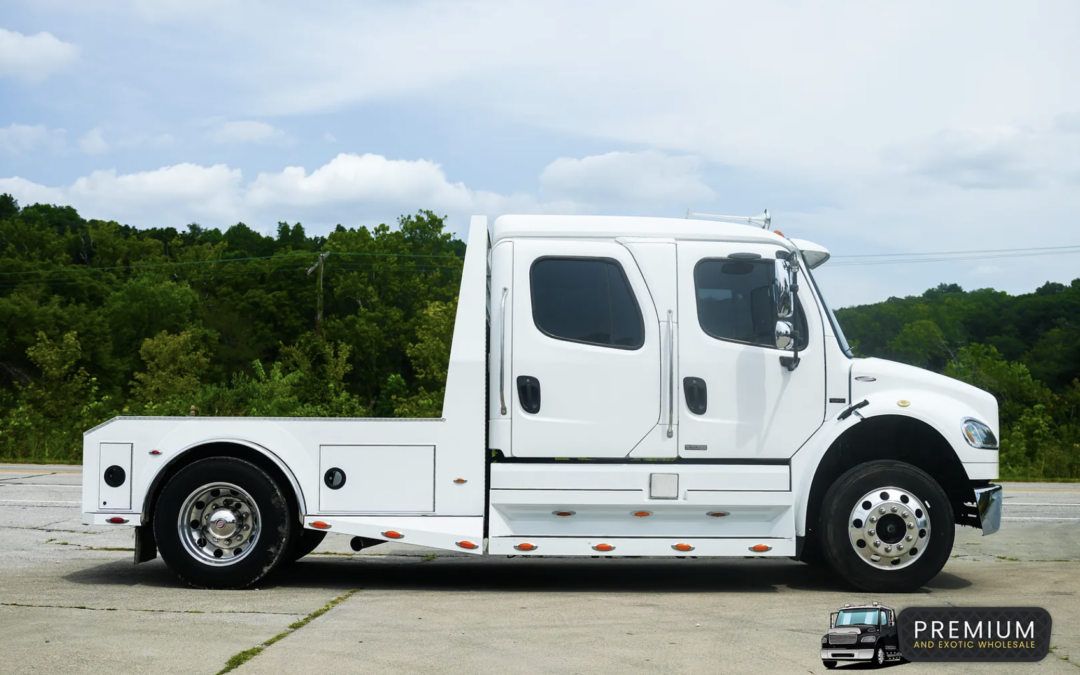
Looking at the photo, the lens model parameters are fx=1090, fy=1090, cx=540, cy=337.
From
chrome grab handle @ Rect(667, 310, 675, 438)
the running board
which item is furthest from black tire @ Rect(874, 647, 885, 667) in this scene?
chrome grab handle @ Rect(667, 310, 675, 438)

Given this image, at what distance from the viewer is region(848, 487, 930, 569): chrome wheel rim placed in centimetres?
775

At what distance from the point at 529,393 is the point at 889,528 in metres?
2.75

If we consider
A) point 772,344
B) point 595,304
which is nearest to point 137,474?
point 595,304

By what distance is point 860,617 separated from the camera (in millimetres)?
6121

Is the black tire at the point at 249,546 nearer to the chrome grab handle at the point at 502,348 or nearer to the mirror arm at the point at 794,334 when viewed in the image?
the chrome grab handle at the point at 502,348

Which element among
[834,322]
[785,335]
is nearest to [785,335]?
[785,335]

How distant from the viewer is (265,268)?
87438mm

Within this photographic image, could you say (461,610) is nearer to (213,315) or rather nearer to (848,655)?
(848,655)

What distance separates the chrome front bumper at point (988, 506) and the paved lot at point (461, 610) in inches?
19.8

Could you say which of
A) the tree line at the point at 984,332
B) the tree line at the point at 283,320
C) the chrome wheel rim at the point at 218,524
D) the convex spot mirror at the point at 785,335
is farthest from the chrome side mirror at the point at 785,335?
the tree line at the point at 283,320

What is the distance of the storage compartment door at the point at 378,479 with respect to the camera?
7.83 meters

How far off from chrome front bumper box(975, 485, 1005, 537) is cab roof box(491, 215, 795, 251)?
2.25m

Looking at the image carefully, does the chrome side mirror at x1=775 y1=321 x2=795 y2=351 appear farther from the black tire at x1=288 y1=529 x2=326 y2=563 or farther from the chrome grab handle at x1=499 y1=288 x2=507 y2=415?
the black tire at x1=288 y1=529 x2=326 y2=563

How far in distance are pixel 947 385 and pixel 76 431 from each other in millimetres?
21148
